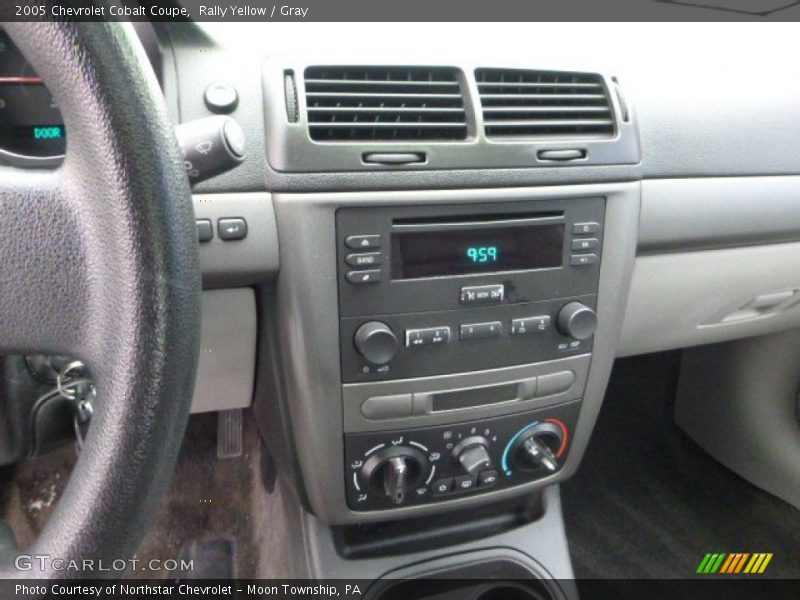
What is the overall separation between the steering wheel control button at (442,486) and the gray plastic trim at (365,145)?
43 centimetres

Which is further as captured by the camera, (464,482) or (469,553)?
(469,553)

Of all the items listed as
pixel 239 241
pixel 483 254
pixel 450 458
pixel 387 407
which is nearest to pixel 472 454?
pixel 450 458

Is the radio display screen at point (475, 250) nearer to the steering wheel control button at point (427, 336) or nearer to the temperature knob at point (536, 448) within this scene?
the steering wheel control button at point (427, 336)

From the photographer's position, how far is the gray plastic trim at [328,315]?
777 millimetres

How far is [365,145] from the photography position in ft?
2.53

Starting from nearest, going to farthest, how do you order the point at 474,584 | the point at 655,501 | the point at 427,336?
1. the point at 427,336
2. the point at 474,584
3. the point at 655,501

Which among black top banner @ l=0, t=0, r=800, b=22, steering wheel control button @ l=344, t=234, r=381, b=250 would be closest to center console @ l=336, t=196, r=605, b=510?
steering wheel control button @ l=344, t=234, r=381, b=250

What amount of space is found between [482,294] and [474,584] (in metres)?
0.50

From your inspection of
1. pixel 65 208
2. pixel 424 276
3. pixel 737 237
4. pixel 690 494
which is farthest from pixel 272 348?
pixel 690 494

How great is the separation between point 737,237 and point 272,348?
2.38 feet

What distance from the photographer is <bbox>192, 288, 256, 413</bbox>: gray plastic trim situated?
864 mm

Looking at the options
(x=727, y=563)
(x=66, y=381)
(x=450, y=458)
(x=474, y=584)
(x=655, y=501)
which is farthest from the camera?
(x=655, y=501)

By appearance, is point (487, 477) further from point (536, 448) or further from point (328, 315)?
point (328, 315)

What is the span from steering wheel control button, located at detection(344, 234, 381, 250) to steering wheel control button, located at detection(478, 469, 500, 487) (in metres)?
0.38
